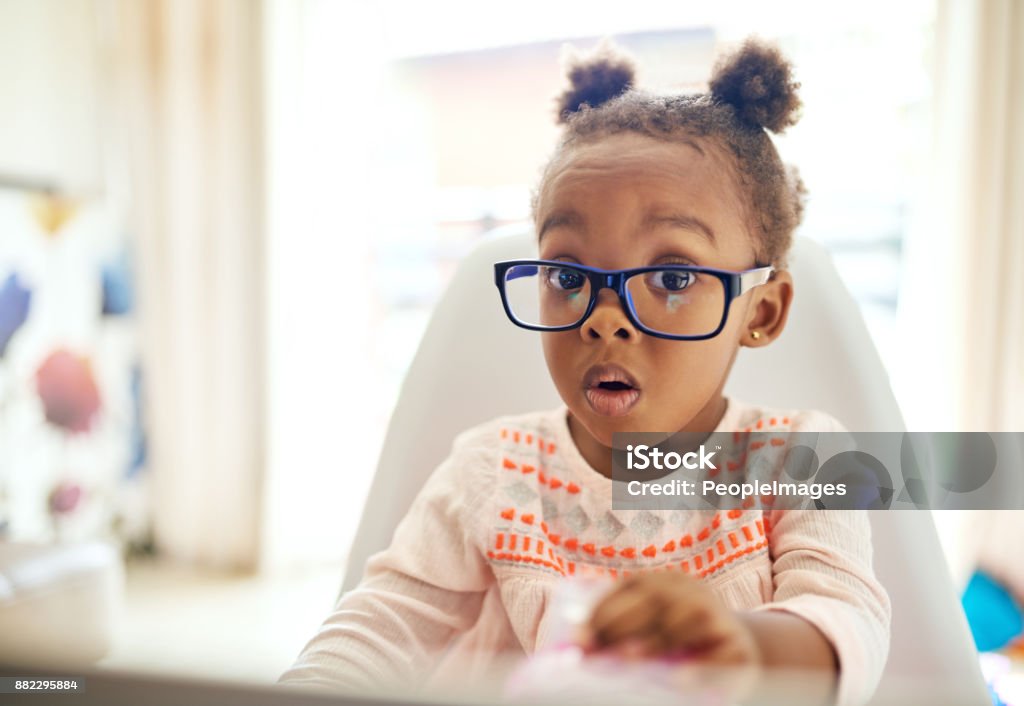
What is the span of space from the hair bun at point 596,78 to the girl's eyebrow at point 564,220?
0.08 metres

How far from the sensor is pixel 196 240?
0.75 metres

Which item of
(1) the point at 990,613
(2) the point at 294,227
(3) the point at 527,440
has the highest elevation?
(2) the point at 294,227

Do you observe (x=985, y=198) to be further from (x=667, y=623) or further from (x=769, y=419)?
(x=667, y=623)

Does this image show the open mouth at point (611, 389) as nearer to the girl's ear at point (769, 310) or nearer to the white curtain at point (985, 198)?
the girl's ear at point (769, 310)

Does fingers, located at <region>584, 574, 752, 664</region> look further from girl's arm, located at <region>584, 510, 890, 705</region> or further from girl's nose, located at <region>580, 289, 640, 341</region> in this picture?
girl's nose, located at <region>580, 289, 640, 341</region>

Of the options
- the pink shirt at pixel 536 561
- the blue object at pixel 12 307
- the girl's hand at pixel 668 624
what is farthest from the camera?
the blue object at pixel 12 307

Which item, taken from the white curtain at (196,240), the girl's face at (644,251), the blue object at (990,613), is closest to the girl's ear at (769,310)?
the girl's face at (644,251)

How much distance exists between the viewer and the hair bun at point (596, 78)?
0.47 meters

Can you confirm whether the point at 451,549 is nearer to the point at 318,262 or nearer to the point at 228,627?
the point at 228,627

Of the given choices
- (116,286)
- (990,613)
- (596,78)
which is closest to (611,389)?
(596,78)

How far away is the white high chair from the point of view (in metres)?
0.44

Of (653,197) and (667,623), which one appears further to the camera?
(653,197)

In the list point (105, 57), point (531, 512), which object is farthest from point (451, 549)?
point (105, 57)

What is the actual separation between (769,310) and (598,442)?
133 millimetres
